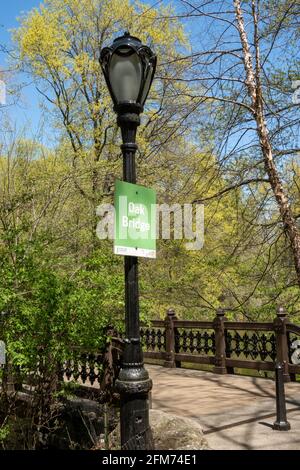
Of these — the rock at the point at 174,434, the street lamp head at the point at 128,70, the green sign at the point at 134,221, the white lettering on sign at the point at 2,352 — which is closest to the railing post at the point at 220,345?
the rock at the point at 174,434

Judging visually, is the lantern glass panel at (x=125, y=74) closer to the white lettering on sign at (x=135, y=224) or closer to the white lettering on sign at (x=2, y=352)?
the white lettering on sign at (x=135, y=224)

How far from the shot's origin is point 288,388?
8.73m

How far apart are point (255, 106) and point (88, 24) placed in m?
15.0

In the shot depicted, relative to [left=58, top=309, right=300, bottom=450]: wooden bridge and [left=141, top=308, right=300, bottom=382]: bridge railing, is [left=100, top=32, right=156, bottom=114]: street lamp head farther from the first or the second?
[left=141, top=308, right=300, bottom=382]: bridge railing

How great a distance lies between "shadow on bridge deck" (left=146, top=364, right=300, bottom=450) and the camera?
5.66 metres

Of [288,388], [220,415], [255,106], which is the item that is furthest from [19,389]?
[255,106]

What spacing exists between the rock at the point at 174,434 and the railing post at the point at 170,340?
6683 millimetres

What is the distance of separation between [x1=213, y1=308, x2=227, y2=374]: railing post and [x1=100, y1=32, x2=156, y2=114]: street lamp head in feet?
23.3

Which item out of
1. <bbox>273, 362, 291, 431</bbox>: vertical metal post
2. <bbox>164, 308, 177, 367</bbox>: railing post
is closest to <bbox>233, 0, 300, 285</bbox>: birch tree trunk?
<bbox>273, 362, 291, 431</bbox>: vertical metal post

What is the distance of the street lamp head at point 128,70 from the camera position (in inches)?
175

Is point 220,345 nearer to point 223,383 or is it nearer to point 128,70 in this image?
point 223,383

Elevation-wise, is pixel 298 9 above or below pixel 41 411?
above

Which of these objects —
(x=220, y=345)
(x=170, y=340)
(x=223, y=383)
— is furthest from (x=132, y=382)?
(x=170, y=340)

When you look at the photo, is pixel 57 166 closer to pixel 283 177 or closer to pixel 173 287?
pixel 173 287
